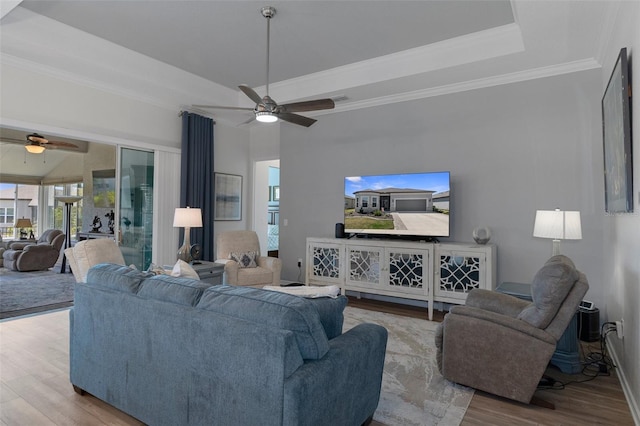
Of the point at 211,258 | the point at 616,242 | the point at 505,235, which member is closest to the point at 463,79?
the point at 505,235

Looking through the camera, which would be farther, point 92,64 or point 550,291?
point 92,64

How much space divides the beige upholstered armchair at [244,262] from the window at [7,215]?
8.92m

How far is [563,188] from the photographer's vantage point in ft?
13.2

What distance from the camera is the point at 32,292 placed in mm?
5520

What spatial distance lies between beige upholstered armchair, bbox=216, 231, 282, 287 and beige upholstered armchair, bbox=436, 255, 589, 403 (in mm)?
2706

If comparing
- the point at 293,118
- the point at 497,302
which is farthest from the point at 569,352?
the point at 293,118

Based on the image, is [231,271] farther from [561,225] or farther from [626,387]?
[626,387]

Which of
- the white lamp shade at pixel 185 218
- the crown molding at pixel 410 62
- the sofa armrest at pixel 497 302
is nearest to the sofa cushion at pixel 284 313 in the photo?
the sofa armrest at pixel 497 302

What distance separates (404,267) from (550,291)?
2109 mm

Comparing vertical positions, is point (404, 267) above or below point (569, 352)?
above

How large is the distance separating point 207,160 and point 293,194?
146 cm

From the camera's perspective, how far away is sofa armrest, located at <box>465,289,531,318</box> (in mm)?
2890

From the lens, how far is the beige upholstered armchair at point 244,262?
466cm

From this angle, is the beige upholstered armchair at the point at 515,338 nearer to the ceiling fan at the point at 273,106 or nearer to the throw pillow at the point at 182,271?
the throw pillow at the point at 182,271
